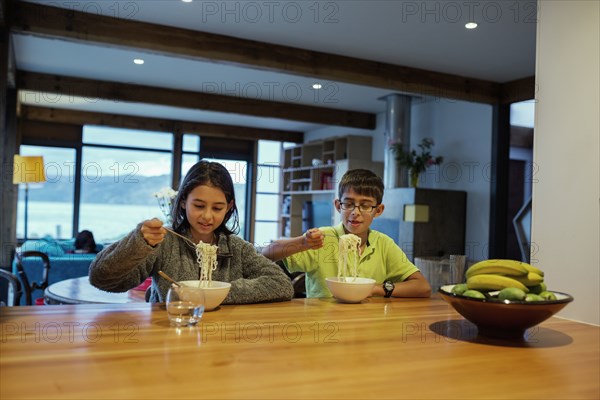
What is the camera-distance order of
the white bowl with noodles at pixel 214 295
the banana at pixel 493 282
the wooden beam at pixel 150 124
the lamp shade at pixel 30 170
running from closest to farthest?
the banana at pixel 493 282 → the white bowl with noodles at pixel 214 295 → the lamp shade at pixel 30 170 → the wooden beam at pixel 150 124

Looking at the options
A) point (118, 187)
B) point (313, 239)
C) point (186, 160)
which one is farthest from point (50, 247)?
point (313, 239)

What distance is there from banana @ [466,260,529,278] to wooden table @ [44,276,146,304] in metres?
2.15

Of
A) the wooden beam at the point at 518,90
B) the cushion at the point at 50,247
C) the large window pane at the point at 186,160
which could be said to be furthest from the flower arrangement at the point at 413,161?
the cushion at the point at 50,247

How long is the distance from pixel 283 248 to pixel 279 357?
0.79 m

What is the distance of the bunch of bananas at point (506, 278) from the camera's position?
1.19m

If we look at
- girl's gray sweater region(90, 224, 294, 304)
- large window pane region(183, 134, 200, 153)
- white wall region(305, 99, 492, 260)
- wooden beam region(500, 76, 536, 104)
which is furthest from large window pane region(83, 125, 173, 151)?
girl's gray sweater region(90, 224, 294, 304)

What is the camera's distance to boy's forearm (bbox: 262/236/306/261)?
1669 millimetres

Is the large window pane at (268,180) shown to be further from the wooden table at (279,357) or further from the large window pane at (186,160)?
the wooden table at (279,357)

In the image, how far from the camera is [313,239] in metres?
1.60

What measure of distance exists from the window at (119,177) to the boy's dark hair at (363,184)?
23.5 feet

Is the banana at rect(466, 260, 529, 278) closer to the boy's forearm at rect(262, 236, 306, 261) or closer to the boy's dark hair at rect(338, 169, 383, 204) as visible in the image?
the boy's forearm at rect(262, 236, 306, 261)

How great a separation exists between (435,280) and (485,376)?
3771 mm

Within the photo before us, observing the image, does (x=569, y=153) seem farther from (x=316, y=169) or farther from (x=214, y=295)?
(x=316, y=169)

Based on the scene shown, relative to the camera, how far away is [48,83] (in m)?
6.05
